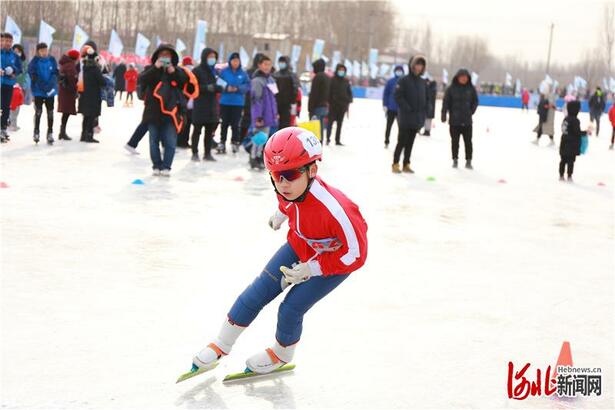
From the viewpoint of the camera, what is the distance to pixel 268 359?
4133 mm

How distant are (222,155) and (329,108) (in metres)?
3.55

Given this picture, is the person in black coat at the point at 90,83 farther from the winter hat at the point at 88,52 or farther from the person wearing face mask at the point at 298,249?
the person wearing face mask at the point at 298,249

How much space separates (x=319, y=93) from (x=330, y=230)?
1211 centimetres

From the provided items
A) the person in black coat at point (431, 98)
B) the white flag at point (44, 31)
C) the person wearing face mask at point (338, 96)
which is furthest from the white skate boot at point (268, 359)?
the white flag at point (44, 31)

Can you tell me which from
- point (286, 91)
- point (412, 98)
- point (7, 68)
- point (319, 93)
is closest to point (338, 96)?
point (319, 93)

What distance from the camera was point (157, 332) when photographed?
15.4ft

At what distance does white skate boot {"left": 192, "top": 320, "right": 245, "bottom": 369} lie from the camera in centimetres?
403

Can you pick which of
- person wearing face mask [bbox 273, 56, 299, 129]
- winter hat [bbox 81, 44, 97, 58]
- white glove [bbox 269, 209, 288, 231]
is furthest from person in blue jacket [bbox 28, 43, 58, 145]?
white glove [bbox 269, 209, 288, 231]

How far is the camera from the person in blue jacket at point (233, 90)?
13.0 meters

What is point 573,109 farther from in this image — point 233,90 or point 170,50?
point 170,50

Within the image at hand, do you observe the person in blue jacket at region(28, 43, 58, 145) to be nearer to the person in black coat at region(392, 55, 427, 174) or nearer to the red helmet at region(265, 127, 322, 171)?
the person in black coat at region(392, 55, 427, 174)

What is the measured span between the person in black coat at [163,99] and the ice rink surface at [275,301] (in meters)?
0.45

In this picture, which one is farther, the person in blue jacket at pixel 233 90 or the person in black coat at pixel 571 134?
the person in black coat at pixel 571 134

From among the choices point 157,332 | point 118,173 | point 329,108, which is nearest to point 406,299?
point 157,332
